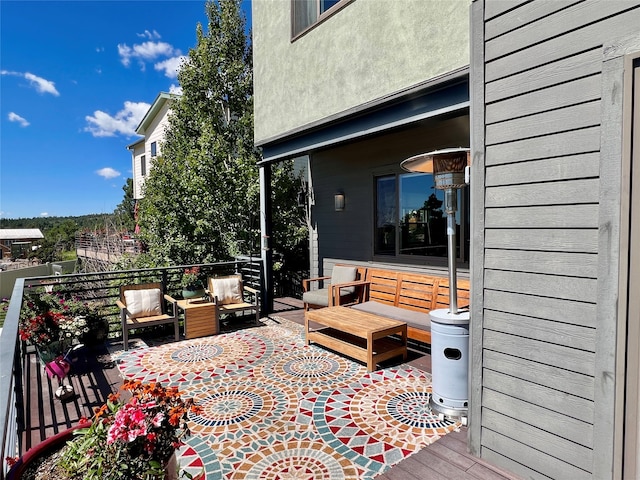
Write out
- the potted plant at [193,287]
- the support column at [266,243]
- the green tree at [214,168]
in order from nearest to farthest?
the potted plant at [193,287]
the support column at [266,243]
the green tree at [214,168]

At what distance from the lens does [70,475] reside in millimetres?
1450

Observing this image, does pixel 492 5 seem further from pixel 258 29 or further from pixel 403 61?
pixel 258 29

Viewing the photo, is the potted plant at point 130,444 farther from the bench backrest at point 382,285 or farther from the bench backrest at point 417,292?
the bench backrest at point 382,285

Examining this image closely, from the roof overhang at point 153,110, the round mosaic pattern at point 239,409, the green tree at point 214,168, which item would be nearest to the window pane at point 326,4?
the green tree at point 214,168

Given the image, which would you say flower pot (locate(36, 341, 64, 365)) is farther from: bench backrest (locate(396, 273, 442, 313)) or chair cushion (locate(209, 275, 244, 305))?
bench backrest (locate(396, 273, 442, 313))

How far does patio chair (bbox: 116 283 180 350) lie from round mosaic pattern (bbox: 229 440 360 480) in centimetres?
313

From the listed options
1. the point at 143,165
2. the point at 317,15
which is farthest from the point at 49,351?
the point at 143,165

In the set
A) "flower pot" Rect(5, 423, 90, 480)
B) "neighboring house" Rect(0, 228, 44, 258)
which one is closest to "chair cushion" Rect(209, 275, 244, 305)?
"flower pot" Rect(5, 423, 90, 480)

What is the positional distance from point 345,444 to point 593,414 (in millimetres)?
1623

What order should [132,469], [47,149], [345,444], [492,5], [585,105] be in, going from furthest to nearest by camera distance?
[47,149]
[345,444]
[492,5]
[585,105]
[132,469]

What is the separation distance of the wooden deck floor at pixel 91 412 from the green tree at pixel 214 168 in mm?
4352

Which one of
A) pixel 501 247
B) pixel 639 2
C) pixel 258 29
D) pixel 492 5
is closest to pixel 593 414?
pixel 501 247

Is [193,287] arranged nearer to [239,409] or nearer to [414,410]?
[239,409]

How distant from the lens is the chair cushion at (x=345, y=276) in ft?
19.7
